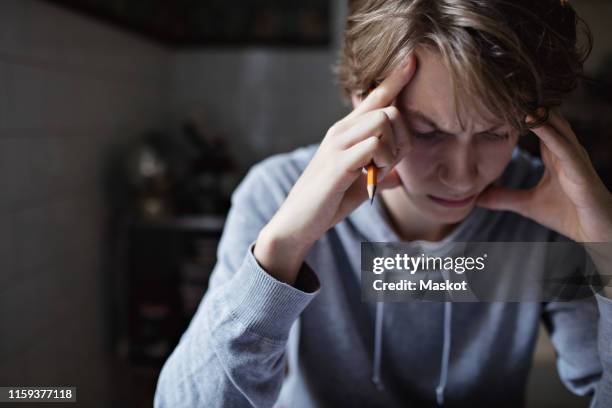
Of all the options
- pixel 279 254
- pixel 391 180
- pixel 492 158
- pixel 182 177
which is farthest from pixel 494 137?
pixel 182 177

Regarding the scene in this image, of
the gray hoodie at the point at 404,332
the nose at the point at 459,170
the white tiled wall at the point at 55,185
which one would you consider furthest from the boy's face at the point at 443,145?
the white tiled wall at the point at 55,185

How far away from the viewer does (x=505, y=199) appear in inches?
26.6

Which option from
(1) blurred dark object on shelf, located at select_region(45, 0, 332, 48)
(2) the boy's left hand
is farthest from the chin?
(1) blurred dark object on shelf, located at select_region(45, 0, 332, 48)

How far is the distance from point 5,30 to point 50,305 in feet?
1.66

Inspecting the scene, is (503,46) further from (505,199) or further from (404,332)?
(404,332)

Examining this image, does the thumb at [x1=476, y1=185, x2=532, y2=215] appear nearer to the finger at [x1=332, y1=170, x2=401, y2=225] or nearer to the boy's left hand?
the boy's left hand

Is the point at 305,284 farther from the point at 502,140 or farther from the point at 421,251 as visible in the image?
the point at 502,140

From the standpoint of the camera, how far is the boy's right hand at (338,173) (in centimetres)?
53

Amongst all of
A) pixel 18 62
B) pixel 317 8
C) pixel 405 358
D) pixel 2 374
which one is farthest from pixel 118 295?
pixel 317 8

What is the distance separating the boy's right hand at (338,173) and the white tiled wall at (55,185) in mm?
277

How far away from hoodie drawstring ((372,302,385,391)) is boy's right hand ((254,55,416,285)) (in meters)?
0.22

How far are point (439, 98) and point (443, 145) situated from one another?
61 mm

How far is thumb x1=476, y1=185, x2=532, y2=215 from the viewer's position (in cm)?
67

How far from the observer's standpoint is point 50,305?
3.26 feet
